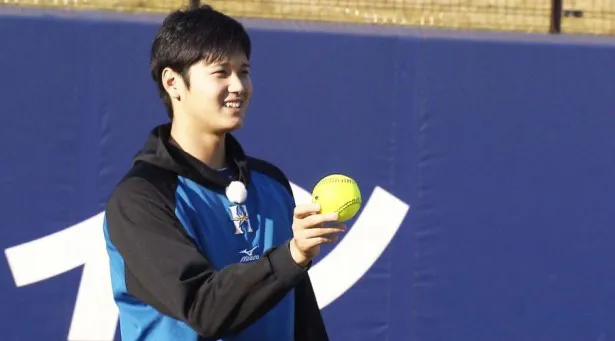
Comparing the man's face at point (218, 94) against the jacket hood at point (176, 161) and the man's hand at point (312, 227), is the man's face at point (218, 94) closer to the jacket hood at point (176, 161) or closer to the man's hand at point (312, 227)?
the jacket hood at point (176, 161)

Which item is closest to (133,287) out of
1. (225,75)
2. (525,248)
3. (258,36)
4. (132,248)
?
(132,248)

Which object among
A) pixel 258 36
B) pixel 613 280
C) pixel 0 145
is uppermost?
pixel 258 36

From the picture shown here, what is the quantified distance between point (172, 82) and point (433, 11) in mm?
3868

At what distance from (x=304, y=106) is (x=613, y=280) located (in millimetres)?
1789

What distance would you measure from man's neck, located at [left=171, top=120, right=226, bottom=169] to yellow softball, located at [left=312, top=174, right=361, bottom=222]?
368mm

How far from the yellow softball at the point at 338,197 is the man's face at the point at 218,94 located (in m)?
0.30

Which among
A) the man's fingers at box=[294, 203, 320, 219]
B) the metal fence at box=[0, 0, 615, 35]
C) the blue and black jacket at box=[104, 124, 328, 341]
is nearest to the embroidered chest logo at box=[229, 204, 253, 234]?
the blue and black jacket at box=[104, 124, 328, 341]

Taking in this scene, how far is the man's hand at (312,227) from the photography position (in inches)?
72.6

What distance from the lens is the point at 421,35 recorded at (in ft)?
17.1

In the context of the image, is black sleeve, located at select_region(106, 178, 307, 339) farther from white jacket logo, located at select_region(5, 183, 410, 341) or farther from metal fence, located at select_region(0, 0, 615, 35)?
metal fence, located at select_region(0, 0, 615, 35)

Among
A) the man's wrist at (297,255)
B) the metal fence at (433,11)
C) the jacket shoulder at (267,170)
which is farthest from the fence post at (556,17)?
the man's wrist at (297,255)

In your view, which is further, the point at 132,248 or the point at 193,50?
the point at 193,50

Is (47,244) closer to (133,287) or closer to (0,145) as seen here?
(0,145)

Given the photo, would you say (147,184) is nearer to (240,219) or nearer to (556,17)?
(240,219)
